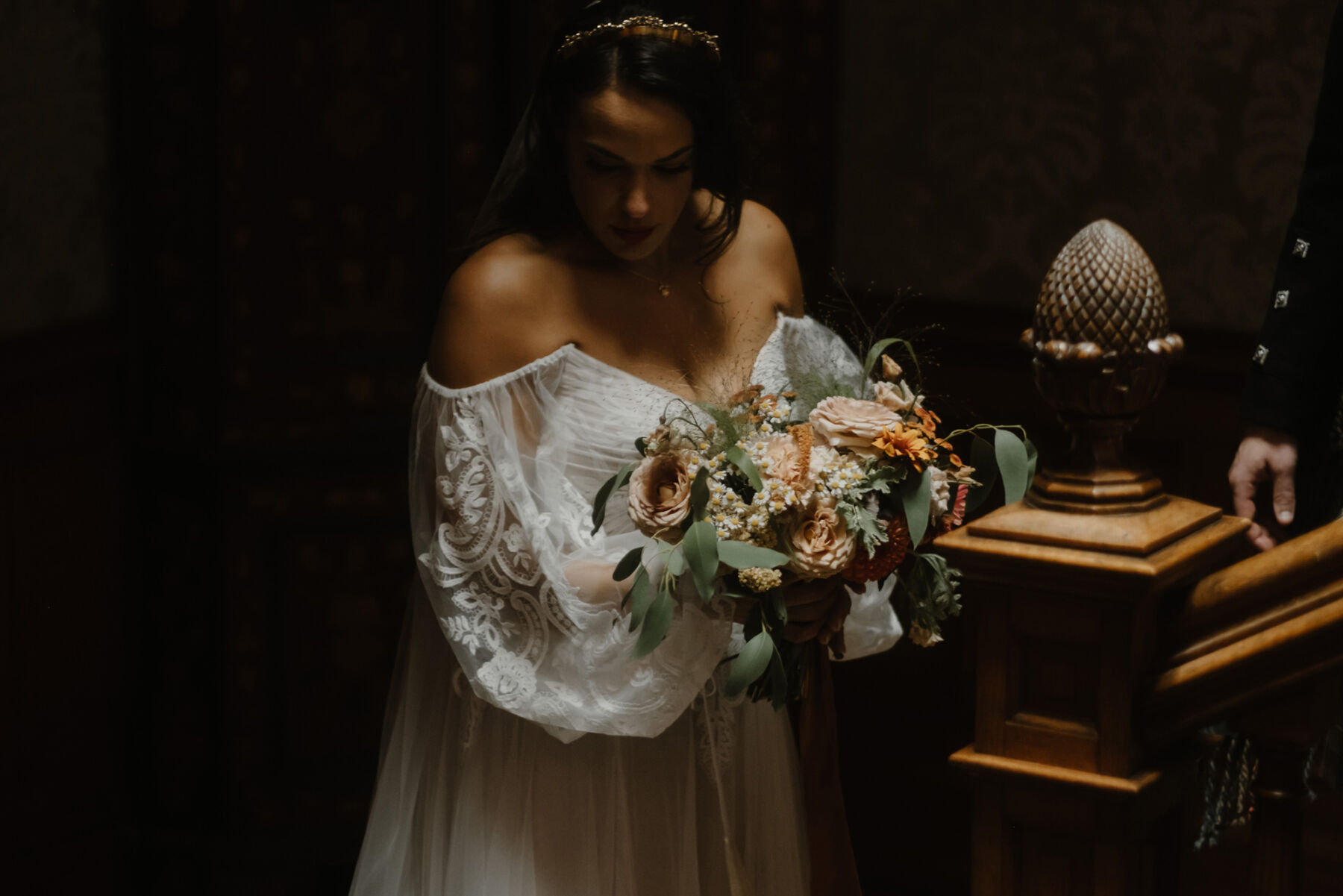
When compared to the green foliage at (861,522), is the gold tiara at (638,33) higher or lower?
higher

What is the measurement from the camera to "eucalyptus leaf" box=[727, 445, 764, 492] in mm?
1756

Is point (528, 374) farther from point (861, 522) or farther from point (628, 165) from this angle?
point (861, 522)

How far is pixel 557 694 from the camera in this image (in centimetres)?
204

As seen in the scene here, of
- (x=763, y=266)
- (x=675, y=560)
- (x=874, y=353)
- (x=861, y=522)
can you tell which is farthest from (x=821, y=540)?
(x=763, y=266)

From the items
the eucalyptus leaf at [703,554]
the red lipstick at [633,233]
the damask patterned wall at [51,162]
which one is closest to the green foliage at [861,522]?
the eucalyptus leaf at [703,554]

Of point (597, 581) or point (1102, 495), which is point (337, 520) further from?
point (1102, 495)

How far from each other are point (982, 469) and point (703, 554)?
0.36 meters

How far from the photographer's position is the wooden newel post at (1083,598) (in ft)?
Result: 3.59

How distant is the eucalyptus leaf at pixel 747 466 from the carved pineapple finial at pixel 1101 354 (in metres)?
0.63

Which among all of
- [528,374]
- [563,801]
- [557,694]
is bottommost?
[563,801]

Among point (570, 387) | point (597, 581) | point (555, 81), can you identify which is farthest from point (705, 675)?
point (555, 81)

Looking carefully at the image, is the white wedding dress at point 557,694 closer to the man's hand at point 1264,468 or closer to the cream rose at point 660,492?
the cream rose at point 660,492

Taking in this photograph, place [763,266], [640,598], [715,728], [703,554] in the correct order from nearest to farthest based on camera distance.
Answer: [703,554] < [640,598] < [715,728] < [763,266]

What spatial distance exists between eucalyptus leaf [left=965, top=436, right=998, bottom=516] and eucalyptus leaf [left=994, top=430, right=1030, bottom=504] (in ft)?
0.58
